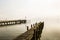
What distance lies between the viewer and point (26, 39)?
868cm
